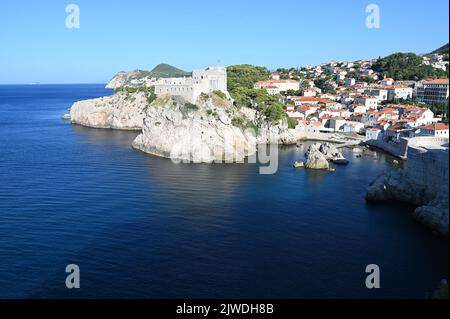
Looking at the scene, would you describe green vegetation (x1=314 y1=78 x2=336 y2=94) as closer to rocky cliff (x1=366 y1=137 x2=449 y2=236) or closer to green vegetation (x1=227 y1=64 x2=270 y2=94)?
green vegetation (x1=227 y1=64 x2=270 y2=94)

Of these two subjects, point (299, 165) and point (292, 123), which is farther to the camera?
point (292, 123)

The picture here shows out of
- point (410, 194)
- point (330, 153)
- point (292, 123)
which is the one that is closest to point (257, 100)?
point (292, 123)

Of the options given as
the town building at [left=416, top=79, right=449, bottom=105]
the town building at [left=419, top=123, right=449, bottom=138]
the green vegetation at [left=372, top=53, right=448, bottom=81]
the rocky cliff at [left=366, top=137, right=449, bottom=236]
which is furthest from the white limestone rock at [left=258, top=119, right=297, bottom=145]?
the green vegetation at [left=372, top=53, right=448, bottom=81]

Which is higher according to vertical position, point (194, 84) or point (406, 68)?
point (406, 68)

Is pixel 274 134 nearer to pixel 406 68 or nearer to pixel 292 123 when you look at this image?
pixel 292 123

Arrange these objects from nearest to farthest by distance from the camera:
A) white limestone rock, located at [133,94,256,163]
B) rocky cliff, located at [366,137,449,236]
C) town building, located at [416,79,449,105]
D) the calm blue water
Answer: the calm blue water → rocky cliff, located at [366,137,449,236] → white limestone rock, located at [133,94,256,163] → town building, located at [416,79,449,105]

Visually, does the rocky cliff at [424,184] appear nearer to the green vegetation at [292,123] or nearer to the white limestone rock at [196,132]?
the white limestone rock at [196,132]
